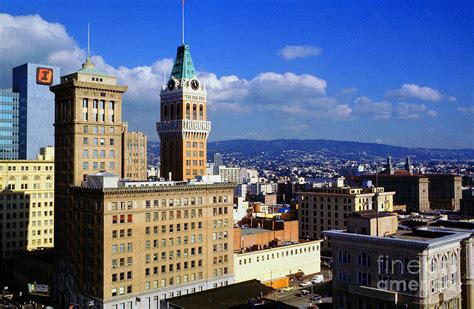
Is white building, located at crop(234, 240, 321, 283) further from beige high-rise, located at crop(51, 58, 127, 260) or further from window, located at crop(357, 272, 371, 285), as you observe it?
window, located at crop(357, 272, 371, 285)

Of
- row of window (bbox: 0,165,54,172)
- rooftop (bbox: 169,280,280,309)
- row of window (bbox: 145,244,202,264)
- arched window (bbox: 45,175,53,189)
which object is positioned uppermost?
row of window (bbox: 0,165,54,172)

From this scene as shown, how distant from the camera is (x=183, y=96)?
149 m

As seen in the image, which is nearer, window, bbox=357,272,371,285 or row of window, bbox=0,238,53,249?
window, bbox=357,272,371,285

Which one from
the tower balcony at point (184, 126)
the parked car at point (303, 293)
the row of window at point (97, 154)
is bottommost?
the parked car at point (303, 293)

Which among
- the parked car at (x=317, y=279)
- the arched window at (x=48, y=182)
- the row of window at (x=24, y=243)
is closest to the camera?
the parked car at (x=317, y=279)

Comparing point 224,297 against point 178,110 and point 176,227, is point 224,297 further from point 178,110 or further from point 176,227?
point 178,110

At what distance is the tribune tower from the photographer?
150m

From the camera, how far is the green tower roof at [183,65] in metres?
153

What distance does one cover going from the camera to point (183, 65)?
506 feet

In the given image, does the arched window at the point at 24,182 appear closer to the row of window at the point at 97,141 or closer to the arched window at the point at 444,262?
the row of window at the point at 97,141

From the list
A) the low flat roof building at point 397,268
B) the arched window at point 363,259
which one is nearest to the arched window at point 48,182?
the low flat roof building at point 397,268

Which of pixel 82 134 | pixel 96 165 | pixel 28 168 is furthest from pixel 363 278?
pixel 28 168

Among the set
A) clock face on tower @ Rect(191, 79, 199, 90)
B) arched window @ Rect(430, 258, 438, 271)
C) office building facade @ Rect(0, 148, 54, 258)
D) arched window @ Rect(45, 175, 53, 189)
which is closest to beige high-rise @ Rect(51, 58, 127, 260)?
clock face on tower @ Rect(191, 79, 199, 90)

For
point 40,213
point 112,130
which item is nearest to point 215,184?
point 112,130
